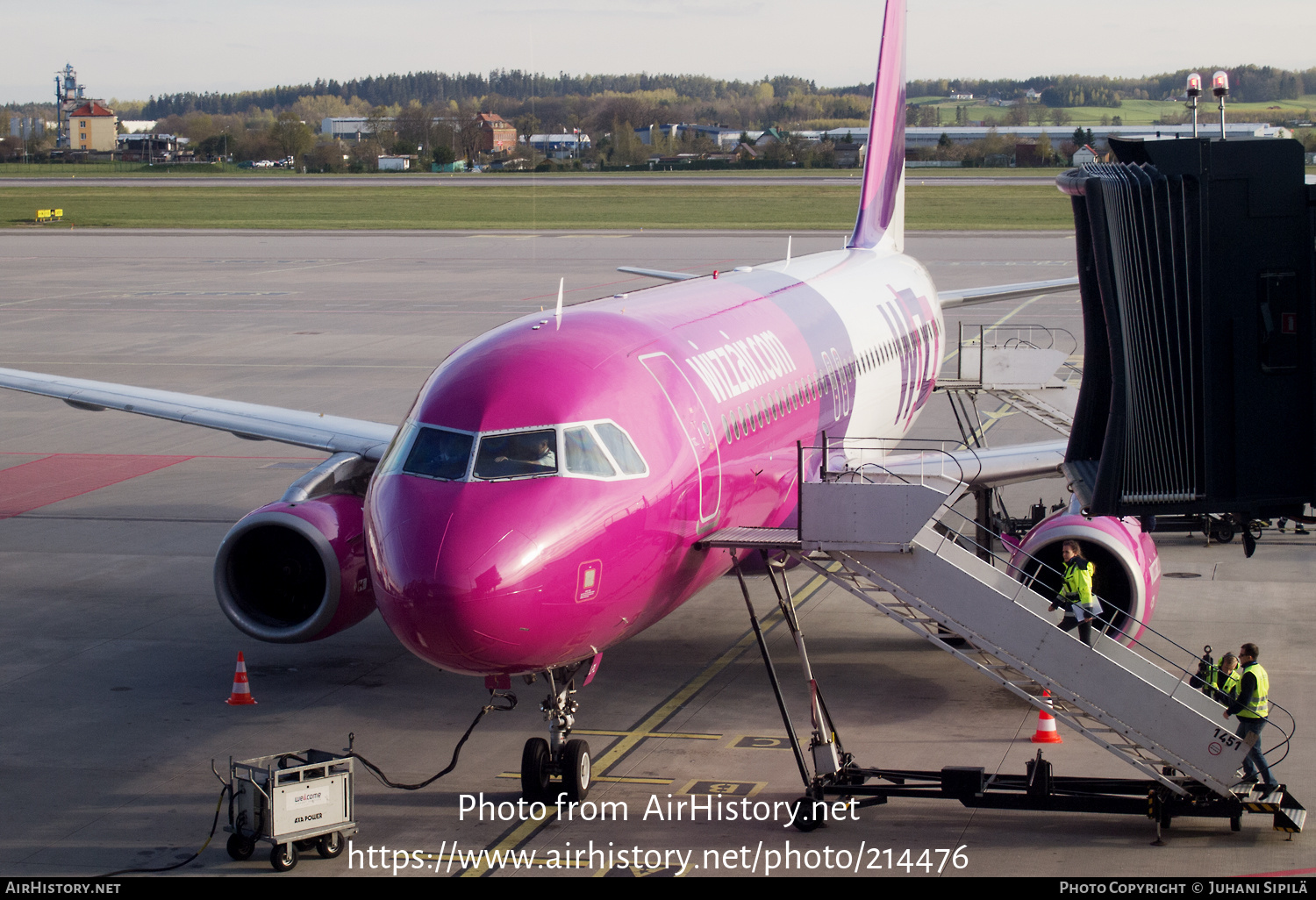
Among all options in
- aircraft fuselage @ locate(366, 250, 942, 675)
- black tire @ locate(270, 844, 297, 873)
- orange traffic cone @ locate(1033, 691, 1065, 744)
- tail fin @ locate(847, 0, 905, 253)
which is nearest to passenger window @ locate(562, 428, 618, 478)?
aircraft fuselage @ locate(366, 250, 942, 675)

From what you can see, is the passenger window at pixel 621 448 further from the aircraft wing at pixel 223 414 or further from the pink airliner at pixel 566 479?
the aircraft wing at pixel 223 414

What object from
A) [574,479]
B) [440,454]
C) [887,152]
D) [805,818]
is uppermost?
[887,152]

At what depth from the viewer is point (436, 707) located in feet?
53.1

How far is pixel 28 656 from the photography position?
18.0 metres

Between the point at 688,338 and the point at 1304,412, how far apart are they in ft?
21.9

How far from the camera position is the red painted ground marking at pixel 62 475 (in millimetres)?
26562

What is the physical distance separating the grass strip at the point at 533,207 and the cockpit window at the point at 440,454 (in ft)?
240

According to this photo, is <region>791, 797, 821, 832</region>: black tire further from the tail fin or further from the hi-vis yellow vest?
the tail fin

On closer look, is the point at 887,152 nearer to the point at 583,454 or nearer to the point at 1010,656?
the point at 1010,656

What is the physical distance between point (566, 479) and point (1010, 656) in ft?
14.6

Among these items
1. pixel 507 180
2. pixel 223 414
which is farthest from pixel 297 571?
pixel 507 180

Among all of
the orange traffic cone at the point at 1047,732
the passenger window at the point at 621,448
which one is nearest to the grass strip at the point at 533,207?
the orange traffic cone at the point at 1047,732
